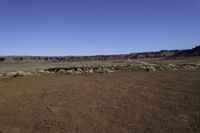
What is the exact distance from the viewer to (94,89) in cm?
1894

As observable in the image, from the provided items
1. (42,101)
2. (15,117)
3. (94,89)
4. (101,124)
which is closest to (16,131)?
(15,117)

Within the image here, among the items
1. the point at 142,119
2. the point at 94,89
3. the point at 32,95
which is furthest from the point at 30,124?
the point at 94,89

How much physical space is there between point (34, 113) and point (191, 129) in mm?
6916

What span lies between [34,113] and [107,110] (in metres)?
3.38

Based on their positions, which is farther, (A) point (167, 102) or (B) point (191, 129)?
(A) point (167, 102)

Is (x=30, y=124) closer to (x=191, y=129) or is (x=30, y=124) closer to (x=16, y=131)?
(x=16, y=131)

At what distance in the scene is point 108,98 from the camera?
15391 millimetres

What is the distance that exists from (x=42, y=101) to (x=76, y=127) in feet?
18.2

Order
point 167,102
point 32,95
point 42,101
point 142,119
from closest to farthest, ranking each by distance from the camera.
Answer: point 142,119
point 167,102
point 42,101
point 32,95

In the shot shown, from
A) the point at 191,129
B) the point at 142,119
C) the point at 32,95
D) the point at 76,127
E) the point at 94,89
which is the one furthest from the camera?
the point at 94,89

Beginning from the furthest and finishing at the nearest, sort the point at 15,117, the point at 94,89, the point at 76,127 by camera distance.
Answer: the point at 94,89, the point at 15,117, the point at 76,127

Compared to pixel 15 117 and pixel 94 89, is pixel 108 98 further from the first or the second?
pixel 15 117

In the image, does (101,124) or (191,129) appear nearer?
(191,129)

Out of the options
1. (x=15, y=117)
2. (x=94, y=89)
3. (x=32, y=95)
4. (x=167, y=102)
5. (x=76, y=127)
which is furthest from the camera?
(x=94, y=89)
